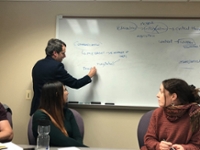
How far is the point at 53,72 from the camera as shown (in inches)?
103

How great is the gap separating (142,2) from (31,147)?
2053mm

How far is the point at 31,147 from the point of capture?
1.63m

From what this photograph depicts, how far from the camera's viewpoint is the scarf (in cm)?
169

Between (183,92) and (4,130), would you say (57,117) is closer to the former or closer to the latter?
(4,130)

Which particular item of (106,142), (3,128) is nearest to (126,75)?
(106,142)

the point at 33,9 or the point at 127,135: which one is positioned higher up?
the point at 33,9

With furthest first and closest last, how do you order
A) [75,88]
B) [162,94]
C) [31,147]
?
[75,88] → [162,94] → [31,147]

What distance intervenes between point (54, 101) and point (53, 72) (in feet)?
2.52

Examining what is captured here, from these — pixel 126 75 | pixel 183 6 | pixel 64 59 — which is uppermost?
pixel 183 6

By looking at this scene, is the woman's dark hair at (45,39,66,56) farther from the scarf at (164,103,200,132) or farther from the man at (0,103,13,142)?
the scarf at (164,103,200,132)

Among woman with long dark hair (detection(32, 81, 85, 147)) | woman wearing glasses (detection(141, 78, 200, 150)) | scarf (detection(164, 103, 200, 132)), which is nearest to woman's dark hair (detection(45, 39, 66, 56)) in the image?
woman with long dark hair (detection(32, 81, 85, 147))

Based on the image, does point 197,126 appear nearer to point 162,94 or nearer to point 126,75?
point 162,94

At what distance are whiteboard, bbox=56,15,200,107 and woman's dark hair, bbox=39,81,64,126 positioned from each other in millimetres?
997

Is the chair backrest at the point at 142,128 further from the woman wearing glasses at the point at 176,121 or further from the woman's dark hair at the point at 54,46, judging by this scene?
the woman's dark hair at the point at 54,46
